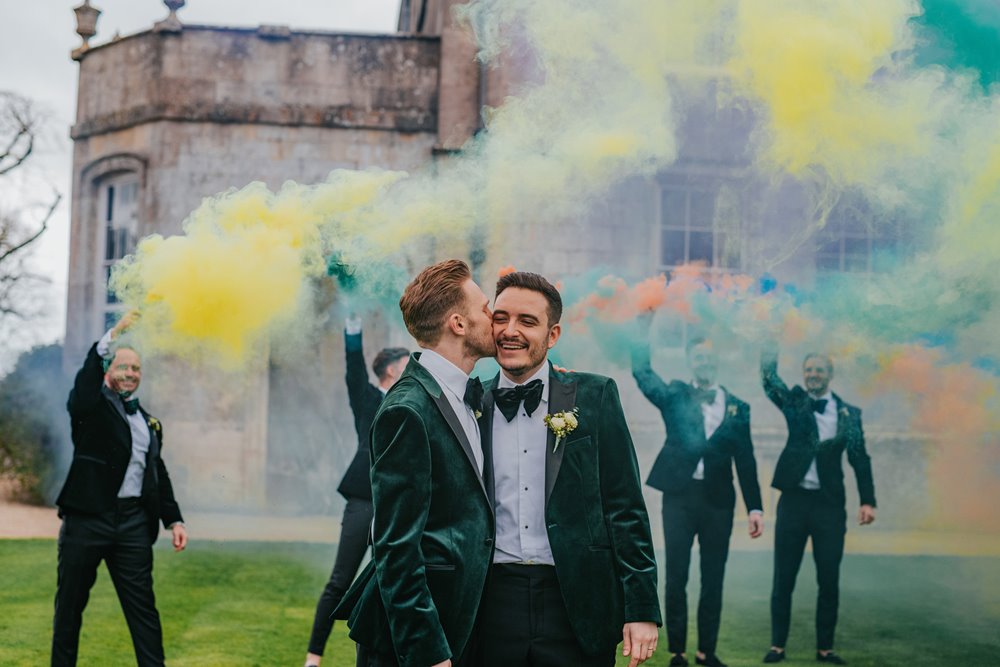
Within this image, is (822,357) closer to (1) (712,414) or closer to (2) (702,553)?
(1) (712,414)

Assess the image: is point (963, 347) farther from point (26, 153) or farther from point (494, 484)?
point (26, 153)

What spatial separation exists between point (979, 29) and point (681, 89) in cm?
234

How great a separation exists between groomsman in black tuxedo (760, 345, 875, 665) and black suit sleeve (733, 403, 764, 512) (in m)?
0.20

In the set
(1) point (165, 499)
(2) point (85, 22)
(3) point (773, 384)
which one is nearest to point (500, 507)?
(1) point (165, 499)

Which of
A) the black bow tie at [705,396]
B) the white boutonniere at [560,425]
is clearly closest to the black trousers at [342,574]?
the black bow tie at [705,396]

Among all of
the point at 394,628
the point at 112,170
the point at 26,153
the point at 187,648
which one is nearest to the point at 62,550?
the point at 187,648

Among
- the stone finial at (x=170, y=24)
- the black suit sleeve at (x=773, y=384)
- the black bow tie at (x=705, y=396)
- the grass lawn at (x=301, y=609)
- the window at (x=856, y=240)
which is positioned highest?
the stone finial at (x=170, y=24)

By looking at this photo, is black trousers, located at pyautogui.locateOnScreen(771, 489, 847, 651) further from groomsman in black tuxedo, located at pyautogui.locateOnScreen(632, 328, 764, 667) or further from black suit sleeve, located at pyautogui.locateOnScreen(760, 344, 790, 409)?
black suit sleeve, located at pyautogui.locateOnScreen(760, 344, 790, 409)

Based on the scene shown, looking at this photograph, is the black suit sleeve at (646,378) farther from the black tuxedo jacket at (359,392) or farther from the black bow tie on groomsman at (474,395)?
the black bow tie on groomsman at (474,395)

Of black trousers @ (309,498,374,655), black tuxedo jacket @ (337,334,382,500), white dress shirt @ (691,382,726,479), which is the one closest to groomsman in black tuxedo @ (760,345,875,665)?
white dress shirt @ (691,382,726,479)

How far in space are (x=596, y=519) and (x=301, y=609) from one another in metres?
5.25

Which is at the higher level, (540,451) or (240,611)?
(540,451)

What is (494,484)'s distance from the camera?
351 cm

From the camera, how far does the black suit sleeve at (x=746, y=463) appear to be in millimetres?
7203
